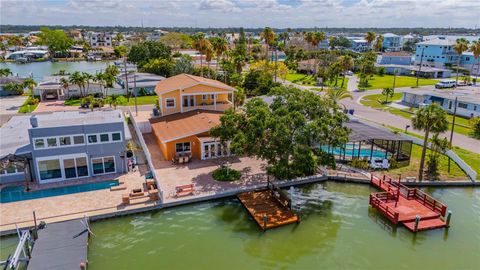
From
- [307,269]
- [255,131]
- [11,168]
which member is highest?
[255,131]

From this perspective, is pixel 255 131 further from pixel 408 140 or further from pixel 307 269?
pixel 408 140

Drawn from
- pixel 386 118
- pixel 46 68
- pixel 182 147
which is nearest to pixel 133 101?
pixel 182 147

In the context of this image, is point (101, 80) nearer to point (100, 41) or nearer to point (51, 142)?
point (51, 142)

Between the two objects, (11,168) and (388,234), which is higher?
(11,168)

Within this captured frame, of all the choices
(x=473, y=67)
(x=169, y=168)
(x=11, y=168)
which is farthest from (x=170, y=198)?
(x=473, y=67)

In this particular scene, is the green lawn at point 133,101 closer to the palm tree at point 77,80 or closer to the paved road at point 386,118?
the palm tree at point 77,80

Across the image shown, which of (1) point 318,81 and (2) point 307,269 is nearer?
(2) point 307,269
